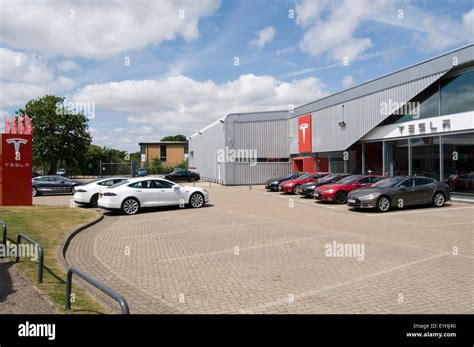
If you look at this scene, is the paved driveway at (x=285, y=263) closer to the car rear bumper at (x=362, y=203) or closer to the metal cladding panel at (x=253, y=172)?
the car rear bumper at (x=362, y=203)

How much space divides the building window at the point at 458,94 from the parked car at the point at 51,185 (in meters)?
22.5

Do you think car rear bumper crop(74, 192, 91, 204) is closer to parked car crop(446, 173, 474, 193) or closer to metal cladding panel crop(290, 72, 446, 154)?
metal cladding panel crop(290, 72, 446, 154)

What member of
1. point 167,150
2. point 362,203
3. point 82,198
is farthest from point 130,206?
point 167,150

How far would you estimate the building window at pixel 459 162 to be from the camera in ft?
56.7

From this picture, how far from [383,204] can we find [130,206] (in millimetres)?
9988

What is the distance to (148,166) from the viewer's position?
60750 millimetres

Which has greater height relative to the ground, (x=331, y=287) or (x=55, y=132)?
(x=55, y=132)

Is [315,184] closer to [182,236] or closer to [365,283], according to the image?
[182,236]

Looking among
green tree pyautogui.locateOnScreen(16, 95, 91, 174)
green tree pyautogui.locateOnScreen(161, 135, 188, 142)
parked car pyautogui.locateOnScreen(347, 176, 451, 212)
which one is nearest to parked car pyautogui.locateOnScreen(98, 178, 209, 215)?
parked car pyautogui.locateOnScreen(347, 176, 451, 212)

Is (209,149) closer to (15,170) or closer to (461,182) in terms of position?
(15,170)

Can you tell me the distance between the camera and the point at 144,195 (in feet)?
50.2

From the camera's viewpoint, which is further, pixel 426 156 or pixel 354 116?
pixel 354 116

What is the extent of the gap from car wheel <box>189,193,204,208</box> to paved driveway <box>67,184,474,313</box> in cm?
342

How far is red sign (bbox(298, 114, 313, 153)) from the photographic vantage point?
104ft
